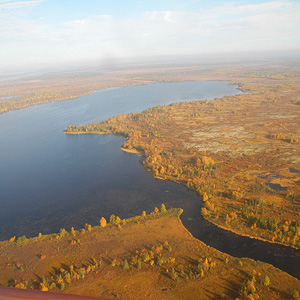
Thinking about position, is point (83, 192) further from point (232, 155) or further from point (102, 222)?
point (232, 155)

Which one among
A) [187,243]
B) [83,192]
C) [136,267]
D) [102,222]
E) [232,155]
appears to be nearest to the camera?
[136,267]

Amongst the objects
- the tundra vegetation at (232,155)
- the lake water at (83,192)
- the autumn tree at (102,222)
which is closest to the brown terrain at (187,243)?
the tundra vegetation at (232,155)

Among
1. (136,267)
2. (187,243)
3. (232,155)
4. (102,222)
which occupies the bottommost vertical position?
(187,243)

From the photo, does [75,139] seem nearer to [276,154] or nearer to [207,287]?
[276,154]

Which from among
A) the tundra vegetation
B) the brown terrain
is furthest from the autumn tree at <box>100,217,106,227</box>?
the tundra vegetation

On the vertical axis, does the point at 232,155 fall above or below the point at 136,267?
below

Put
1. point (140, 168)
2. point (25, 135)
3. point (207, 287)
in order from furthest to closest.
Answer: point (25, 135)
point (140, 168)
point (207, 287)

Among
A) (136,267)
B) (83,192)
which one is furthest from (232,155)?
(136,267)

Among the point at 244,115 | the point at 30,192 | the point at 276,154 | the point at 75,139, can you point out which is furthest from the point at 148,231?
the point at 244,115
